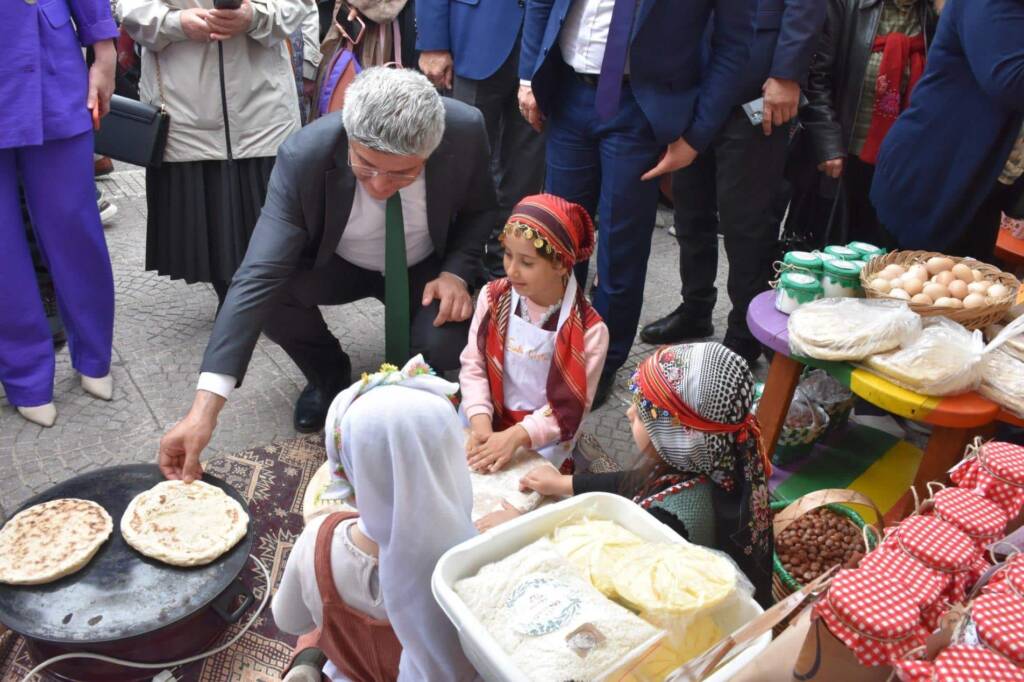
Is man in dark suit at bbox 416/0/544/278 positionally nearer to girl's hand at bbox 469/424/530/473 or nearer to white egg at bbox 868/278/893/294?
girl's hand at bbox 469/424/530/473

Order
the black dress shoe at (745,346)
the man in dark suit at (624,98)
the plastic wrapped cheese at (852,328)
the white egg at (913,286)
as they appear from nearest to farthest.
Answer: the plastic wrapped cheese at (852,328) < the white egg at (913,286) < the man in dark suit at (624,98) < the black dress shoe at (745,346)

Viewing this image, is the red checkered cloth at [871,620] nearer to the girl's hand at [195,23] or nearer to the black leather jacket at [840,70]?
the black leather jacket at [840,70]

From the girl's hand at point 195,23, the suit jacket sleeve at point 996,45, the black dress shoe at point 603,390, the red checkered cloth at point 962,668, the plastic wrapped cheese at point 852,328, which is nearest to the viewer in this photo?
the red checkered cloth at point 962,668

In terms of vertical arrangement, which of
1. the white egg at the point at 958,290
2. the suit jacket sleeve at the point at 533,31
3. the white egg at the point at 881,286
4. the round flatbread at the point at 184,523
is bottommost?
the round flatbread at the point at 184,523

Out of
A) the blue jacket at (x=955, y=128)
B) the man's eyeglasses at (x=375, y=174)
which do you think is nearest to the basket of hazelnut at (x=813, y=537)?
the blue jacket at (x=955, y=128)

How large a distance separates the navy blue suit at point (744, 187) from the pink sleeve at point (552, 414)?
3.56ft

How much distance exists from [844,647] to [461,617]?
1.98 ft

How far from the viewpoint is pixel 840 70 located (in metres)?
3.23

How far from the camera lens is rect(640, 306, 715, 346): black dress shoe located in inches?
154

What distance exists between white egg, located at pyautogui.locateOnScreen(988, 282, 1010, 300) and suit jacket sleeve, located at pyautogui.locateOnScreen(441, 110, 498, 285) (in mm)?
1703

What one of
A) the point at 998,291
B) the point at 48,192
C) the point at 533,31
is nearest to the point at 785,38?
the point at 533,31

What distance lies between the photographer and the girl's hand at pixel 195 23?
291 cm

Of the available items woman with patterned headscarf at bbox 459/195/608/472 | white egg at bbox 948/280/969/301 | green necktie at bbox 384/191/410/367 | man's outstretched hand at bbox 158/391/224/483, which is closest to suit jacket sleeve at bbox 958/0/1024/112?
white egg at bbox 948/280/969/301

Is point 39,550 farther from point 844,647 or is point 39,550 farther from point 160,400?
point 844,647
